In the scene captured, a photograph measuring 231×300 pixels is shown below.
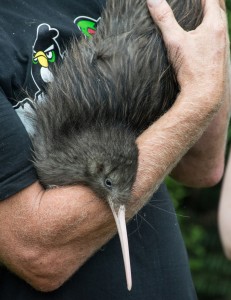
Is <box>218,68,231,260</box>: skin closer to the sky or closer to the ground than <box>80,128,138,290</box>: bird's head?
closer to the ground

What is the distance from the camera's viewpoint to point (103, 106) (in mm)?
2820

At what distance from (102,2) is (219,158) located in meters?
0.75

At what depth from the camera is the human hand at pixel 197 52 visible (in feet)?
9.29

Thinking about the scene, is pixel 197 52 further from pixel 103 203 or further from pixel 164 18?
pixel 103 203

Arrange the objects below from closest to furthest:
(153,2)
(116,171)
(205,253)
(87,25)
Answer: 1. (116,171)
2. (153,2)
3. (87,25)
4. (205,253)

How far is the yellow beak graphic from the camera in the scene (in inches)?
112

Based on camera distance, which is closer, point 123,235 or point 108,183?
point 123,235

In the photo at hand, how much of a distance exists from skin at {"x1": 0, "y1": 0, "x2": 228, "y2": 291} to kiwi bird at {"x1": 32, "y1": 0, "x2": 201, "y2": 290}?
0.18 feet

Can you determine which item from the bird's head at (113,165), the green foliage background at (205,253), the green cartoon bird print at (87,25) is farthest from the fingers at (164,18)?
the green foliage background at (205,253)

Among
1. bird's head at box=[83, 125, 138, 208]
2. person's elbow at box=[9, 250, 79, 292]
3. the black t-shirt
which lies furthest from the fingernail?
person's elbow at box=[9, 250, 79, 292]

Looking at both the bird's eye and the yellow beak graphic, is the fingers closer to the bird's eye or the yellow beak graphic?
the yellow beak graphic

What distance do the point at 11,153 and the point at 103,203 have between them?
1.01 feet

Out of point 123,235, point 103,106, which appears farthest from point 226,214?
point 103,106

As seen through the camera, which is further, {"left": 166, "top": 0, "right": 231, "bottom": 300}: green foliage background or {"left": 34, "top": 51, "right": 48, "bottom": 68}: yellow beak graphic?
{"left": 166, "top": 0, "right": 231, "bottom": 300}: green foliage background
